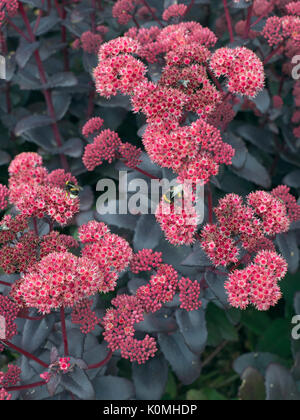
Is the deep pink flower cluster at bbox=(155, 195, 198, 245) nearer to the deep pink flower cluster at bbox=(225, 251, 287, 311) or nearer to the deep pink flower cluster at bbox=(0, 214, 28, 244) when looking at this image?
the deep pink flower cluster at bbox=(225, 251, 287, 311)

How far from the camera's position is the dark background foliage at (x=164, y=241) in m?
1.81

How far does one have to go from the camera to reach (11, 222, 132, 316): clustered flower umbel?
134 centimetres

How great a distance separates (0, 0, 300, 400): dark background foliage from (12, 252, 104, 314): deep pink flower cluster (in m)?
0.38

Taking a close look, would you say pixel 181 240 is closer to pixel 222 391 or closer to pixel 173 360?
pixel 173 360

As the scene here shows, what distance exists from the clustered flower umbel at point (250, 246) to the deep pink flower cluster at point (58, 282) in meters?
0.42

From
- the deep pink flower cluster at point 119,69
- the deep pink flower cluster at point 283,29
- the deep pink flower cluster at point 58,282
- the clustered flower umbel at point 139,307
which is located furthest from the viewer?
the deep pink flower cluster at point 283,29

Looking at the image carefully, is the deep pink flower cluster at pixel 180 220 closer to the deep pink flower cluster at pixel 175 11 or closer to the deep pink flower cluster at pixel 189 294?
the deep pink flower cluster at pixel 189 294

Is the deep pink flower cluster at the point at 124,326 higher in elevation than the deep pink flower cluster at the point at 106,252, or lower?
lower

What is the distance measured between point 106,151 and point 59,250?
47 cm

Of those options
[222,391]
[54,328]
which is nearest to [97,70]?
[54,328]
